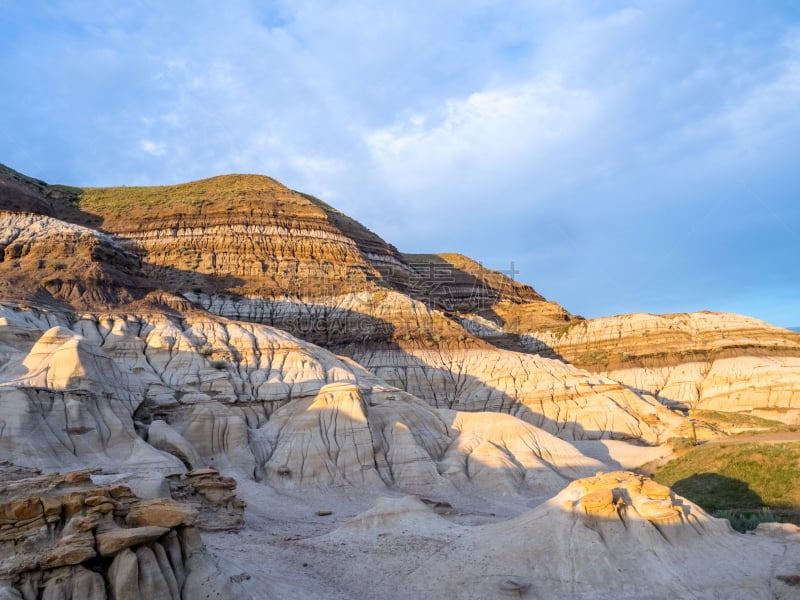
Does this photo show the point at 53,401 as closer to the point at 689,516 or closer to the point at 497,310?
the point at 689,516

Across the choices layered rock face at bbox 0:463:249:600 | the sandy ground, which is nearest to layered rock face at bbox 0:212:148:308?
layered rock face at bbox 0:463:249:600

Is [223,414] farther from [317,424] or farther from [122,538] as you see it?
[122,538]

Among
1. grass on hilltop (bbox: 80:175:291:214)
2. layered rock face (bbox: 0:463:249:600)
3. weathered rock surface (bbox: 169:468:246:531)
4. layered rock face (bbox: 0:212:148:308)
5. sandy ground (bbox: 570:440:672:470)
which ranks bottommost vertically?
weathered rock surface (bbox: 169:468:246:531)

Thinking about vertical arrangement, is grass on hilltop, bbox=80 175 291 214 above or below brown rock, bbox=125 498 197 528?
above

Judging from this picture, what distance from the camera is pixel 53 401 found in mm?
29500

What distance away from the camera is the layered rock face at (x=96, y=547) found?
13648 millimetres

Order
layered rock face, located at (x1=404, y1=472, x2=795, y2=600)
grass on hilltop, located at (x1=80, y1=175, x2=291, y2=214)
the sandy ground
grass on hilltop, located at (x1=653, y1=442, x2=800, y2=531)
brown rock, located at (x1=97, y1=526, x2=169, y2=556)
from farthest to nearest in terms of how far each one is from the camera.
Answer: grass on hilltop, located at (x1=80, y1=175, x2=291, y2=214)
the sandy ground
grass on hilltop, located at (x1=653, y1=442, x2=800, y2=531)
layered rock face, located at (x1=404, y1=472, x2=795, y2=600)
brown rock, located at (x1=97, y1=526, x2=169, y2=556)

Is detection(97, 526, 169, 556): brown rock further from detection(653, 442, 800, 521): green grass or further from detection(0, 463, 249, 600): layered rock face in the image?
detection(653, 442, 800, 521): green grass

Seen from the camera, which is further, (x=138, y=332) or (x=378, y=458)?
(x=138, y=332)

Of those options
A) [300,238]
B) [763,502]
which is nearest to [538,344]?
[300,238]

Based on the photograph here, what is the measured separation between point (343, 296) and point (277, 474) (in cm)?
4293

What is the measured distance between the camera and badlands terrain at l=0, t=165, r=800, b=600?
17.5m

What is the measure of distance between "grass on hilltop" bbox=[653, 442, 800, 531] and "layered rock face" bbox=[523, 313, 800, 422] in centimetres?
3064

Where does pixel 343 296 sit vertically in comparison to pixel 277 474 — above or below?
above
